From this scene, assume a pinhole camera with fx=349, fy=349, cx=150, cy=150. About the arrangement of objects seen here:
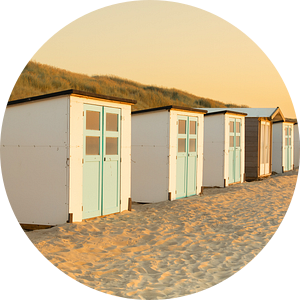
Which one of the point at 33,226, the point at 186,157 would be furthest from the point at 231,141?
the point at 33,226

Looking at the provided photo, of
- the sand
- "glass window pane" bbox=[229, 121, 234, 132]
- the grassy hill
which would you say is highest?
the grassy hill

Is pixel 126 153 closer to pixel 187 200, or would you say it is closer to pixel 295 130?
pixel 187 200

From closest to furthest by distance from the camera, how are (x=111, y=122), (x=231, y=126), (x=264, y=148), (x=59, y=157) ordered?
(x=59, y=157) → (x=111, y=122) → (x=231, y=126) → (x=264, y=148)

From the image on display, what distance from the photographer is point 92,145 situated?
6.62 m

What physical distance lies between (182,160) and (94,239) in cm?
448

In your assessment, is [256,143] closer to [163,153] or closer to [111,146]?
[163,153]

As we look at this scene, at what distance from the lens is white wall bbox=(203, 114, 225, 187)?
38.5ft

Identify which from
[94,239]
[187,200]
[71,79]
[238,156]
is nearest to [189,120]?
[187,200]

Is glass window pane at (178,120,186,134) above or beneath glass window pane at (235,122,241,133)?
beneath

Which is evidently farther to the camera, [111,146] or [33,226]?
[111,146]

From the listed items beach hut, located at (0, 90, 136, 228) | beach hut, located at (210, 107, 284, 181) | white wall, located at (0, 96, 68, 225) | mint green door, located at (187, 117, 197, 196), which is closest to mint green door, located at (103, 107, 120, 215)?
beach hut, located at (0, 90, 136, 228)

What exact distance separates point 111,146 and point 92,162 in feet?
2.07

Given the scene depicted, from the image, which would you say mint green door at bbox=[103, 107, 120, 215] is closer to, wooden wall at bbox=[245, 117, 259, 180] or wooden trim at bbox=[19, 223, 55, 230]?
wooden trim at bbox=[19, 223, 55, 230]

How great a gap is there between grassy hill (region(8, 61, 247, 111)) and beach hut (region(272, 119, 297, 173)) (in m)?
18.1
